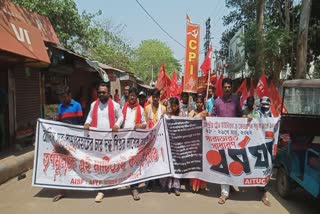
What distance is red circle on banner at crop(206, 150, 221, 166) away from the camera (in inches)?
263

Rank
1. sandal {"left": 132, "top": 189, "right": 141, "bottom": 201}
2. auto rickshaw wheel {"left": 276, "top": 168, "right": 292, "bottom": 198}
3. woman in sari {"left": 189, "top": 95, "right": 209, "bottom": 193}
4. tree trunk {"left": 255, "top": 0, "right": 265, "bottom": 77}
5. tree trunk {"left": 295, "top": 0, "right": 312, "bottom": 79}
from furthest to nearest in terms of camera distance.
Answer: tree trunk {"left": 255, "top": 0, "right": 265, "bottom": 77}, tree trunk {"left": 295, "top": 0, "right": 312, "bottom": 79}, woman in sari {"left": 189, "top": 95, "right": 209, "bottom": 193}, auto rickshaw wheel {"left": 276, "top": 168, "right": 292, "bottom": 198}, sandal {"left": 132, "top": 189, "right": 141, "bottom": 201}

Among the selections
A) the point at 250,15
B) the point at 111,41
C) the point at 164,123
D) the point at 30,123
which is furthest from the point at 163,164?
the point at 111,41

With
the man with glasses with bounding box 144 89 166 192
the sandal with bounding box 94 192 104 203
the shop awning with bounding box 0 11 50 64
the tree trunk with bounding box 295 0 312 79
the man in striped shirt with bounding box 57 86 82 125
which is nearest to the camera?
the sandal with bounding box 94 192 104 203

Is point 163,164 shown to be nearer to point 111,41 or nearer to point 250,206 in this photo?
point 250,206

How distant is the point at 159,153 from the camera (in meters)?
6.76

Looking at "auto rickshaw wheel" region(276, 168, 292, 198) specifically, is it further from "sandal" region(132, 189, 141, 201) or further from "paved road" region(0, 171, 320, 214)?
"sandal" region(132, 189, 141, 201)

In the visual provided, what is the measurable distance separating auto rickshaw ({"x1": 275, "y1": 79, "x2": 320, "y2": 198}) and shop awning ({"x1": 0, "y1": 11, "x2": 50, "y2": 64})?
5284 millimetres

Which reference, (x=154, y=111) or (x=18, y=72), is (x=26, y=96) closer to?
(x=18, y=72)

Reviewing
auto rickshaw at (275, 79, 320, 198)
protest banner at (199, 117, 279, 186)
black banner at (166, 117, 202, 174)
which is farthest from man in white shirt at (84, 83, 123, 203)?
auto rickshaw at (275, 79, 320, 198)

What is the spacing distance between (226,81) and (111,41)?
37.5m

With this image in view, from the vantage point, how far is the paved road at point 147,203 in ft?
19.2

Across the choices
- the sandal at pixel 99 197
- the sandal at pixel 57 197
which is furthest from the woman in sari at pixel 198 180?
the sandal at pixel 57 197

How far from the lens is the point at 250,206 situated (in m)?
6.16

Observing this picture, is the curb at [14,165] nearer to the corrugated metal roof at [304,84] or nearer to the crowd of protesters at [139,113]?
the crowd of protesters at [139,113]
